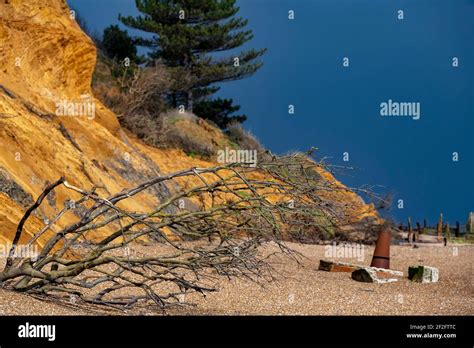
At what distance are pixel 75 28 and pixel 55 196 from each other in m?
8.68

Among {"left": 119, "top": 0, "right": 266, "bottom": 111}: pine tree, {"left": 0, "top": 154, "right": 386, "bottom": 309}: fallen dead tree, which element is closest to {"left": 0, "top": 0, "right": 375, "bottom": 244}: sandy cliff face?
{"left": 0, "top": 154, "right": 386, "bottom": 309}: fallen dead tree

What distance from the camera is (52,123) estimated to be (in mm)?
21078

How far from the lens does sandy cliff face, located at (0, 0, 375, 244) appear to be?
17375 millimetres

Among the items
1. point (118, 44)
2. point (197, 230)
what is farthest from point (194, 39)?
point (197, 230)

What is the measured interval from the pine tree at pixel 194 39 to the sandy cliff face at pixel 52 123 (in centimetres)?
1313

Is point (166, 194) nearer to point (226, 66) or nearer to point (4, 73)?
point (4, 73)

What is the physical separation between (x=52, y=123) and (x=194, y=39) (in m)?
19.9

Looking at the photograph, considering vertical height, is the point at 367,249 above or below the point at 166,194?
below
